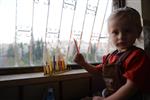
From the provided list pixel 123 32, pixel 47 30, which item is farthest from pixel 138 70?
pixel 47 30

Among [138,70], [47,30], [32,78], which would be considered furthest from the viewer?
[47,30]

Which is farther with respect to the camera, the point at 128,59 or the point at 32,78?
the point at 32,78

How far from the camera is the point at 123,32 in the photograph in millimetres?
916

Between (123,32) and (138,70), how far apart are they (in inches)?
7.3

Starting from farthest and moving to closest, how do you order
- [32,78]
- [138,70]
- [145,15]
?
1. [145,15]
2. [32,78]
3. [138,70]

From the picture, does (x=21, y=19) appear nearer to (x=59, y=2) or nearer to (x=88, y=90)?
(x=59, y=2)

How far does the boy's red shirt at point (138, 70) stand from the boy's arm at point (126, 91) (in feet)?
0.06

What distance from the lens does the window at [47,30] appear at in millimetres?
1230

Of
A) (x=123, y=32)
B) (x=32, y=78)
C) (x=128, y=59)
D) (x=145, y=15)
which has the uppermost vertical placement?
(x=145, y=15)

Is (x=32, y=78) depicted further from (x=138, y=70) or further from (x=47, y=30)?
(x=138, y=70)

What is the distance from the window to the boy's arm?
587mm

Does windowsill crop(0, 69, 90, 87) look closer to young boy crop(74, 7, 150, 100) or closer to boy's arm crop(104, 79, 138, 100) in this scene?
young boy crop(74, 7, 150, 100)

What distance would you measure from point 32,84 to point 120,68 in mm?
462

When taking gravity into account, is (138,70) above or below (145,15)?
below
